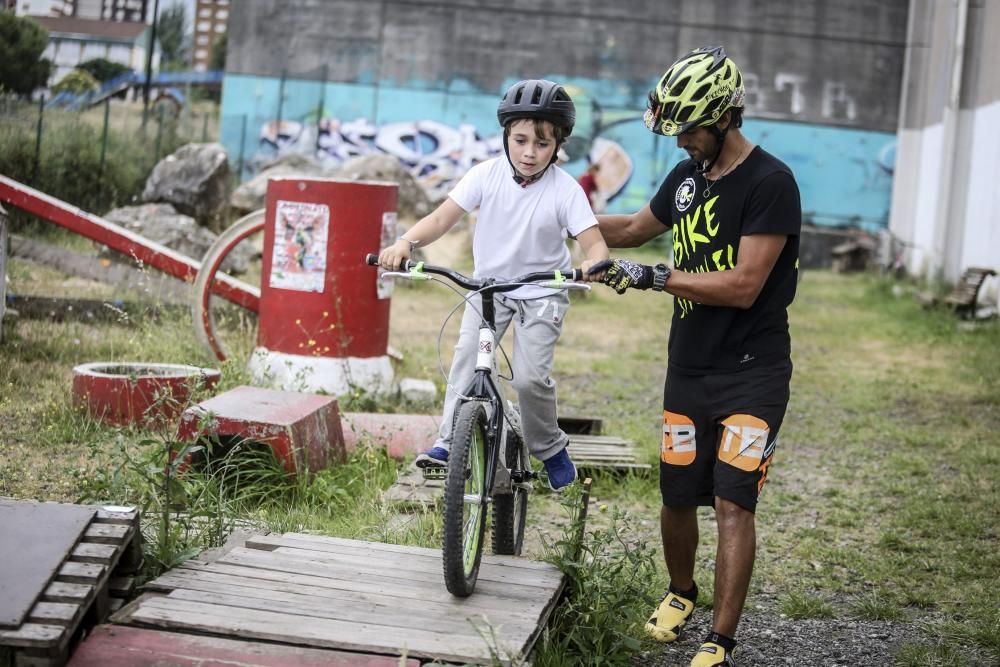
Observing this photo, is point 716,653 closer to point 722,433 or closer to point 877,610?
point 722,433

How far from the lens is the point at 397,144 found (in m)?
24.8

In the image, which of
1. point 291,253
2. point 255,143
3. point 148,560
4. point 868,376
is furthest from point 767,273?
point 255,143

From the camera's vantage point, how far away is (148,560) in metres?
4.14

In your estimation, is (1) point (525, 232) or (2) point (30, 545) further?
(1) point (525, 232)

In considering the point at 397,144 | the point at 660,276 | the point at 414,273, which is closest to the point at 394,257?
the point at 414,273

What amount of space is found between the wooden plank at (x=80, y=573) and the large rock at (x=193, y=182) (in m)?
14.0

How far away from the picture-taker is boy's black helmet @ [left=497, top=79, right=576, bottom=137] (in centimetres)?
448

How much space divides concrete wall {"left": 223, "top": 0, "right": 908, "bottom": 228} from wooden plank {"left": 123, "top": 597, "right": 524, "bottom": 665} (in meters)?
21.1

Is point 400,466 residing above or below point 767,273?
below

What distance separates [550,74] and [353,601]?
71.0 feet

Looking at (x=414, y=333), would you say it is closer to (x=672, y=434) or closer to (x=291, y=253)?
(x=291, y=253)

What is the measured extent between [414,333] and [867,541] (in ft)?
21.9

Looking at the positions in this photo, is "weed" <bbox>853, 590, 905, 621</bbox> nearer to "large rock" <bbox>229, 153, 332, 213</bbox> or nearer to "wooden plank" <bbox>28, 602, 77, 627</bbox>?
"wooden plank" <bbox>28, 602, 77, 627</bbox>

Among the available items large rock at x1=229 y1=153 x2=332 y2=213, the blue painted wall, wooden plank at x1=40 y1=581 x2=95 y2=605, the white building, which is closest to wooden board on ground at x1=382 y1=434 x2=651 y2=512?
wooden plank at x1=40 y1=581 x2=95 y2=605
